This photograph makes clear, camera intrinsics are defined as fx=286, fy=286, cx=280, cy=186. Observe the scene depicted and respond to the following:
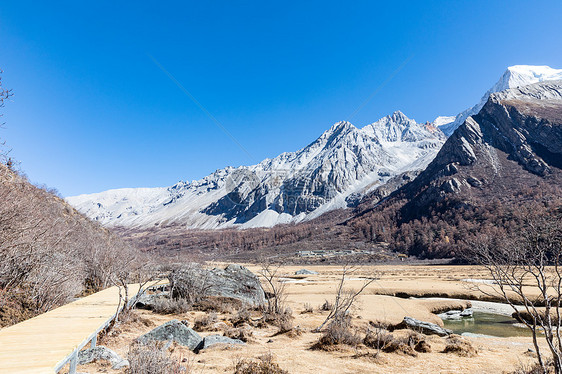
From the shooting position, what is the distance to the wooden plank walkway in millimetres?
4129

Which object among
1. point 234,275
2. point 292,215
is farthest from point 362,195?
point 234,275

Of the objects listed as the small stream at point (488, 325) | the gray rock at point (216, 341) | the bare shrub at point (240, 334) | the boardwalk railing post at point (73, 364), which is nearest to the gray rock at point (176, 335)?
the gray rock at point (216, 341)

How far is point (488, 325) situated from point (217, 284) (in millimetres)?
16531

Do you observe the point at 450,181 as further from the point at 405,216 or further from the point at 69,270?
the point at 69,270

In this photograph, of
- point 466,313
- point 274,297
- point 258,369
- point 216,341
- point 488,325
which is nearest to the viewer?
point 258,369

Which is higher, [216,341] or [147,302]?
[216,341]

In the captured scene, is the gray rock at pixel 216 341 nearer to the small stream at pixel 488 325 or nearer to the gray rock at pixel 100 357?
the gray rock at pixel 100 357

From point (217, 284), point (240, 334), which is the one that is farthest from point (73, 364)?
point (217, 284)

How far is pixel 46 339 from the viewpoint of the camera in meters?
5.41

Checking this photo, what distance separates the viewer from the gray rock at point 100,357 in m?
6.94

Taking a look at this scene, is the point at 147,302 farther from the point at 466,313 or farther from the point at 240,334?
the point at 466,313

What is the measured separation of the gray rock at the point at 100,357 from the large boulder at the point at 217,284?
940 centimetres

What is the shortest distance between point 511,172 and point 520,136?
2002 cm

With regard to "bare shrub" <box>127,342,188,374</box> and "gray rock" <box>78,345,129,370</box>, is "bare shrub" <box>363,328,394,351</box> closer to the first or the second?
"bare shrub" <box>127,342,188,374</box>
